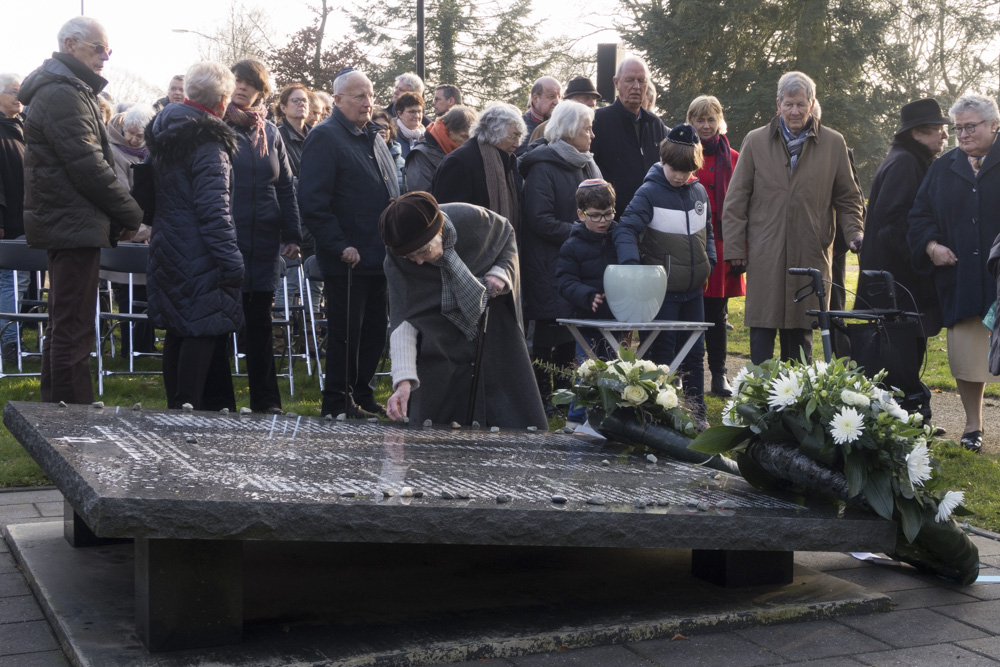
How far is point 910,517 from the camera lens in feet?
13.2

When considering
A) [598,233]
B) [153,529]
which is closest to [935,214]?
[598,233]

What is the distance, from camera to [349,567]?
4.36 meters

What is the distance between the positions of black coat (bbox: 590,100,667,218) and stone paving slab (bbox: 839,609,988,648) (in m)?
4.92

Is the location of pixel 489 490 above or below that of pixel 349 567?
above

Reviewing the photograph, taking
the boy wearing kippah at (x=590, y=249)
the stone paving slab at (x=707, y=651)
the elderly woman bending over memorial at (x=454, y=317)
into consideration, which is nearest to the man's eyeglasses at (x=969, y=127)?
the boy wearing kippah at (x=590, y=249)

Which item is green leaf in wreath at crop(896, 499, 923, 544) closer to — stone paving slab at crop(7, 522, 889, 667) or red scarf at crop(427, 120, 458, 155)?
stone paving slab at crop(7, 522, 889, 667)

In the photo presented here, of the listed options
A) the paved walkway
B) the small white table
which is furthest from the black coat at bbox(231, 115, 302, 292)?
the paved walkway

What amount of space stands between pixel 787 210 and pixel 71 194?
4.68 metres

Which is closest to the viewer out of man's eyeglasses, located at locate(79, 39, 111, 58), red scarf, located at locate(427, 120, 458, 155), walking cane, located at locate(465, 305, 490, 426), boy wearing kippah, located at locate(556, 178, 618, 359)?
walking cane, located at locate(465, 305, 490, 426)

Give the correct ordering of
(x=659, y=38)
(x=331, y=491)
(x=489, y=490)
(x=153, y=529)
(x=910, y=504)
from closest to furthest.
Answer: (x=153, y=529)
(x=331, y=491)
(x=489, y=490)
(x=910, y=504)
(x=659, y=38)

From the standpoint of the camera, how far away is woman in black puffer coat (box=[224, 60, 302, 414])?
7.38m

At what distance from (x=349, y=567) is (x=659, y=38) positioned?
82.9ft

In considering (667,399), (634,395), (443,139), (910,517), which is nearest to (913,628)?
(910,517)

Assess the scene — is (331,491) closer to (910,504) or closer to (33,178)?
(910,504)
